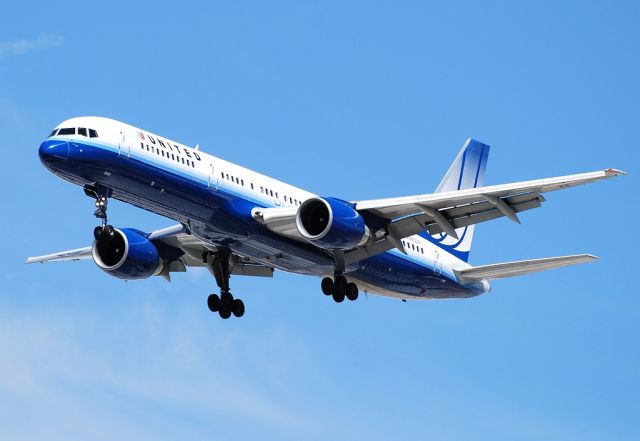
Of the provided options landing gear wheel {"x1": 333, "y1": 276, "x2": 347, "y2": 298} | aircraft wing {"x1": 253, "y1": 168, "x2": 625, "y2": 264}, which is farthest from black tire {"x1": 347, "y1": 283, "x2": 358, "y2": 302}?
aircraft wing {"x1": 253, "y1": 168, "x2": 625, "y2": 264}

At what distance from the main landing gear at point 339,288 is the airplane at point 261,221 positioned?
49 millimetres

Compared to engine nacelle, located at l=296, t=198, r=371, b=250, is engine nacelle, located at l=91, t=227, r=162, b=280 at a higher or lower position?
higher

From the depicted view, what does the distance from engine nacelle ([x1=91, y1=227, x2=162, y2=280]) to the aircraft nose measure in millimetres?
8165

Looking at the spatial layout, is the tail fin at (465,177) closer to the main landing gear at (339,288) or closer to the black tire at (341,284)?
the main landing gear at (339,288)

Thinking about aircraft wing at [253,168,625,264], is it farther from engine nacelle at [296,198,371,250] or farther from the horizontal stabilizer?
the horizontal stabilizer

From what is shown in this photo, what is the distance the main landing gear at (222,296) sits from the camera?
5053 cm

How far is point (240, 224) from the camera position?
4469 cm

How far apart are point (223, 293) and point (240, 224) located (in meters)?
6.85

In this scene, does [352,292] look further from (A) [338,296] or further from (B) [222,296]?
(B) [222,296]

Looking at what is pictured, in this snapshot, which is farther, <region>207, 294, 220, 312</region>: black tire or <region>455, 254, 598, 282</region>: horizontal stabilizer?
<region>207, 294, 220, 312</region>: black tire

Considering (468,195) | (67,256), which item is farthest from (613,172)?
(67,256)

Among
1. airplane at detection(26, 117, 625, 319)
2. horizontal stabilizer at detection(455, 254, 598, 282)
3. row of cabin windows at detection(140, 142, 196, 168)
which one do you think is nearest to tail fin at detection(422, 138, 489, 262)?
airplane at detection(26, 117, 625, 319)

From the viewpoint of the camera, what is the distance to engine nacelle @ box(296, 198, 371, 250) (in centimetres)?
4403

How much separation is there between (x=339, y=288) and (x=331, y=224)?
473 cm
